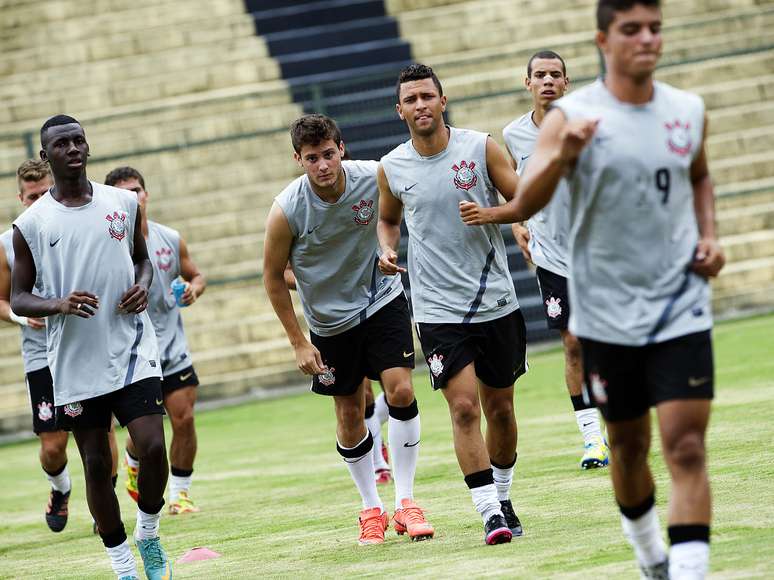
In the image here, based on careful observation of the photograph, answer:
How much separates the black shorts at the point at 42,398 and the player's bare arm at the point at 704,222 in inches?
240

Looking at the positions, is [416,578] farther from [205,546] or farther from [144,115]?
[144,115]

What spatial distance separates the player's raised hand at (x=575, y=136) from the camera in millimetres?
5062

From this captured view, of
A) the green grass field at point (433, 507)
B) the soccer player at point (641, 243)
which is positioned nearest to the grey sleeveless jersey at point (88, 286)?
the green grass field at point (433, 507)

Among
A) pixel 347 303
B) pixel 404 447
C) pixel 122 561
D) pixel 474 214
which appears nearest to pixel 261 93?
pixel 347 303

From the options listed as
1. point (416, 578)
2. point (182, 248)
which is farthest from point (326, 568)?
point (182, 248)

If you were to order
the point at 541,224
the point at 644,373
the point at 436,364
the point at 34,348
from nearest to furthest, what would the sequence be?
the point at 644,373
the point at 436,364
the point at 541,224
the point at 34,348

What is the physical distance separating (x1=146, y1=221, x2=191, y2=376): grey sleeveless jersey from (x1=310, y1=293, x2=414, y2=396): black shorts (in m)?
2.63

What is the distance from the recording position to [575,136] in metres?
5.06

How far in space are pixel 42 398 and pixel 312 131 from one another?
12.0 ft

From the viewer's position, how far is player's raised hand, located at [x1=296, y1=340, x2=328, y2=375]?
26.1ft

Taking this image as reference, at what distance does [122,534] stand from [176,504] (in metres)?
3.30

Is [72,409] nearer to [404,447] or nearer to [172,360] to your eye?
[404,447]

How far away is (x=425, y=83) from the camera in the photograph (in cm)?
775

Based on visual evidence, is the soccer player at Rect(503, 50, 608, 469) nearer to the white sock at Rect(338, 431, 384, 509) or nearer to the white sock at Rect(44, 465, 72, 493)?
the white sock at Rect(338, 431, 384, 509)
